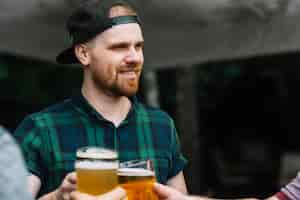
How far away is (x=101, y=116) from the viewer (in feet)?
9.56

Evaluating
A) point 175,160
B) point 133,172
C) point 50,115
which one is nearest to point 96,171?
point 133,172

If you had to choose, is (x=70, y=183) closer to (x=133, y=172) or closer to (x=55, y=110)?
(x=133, y=172)

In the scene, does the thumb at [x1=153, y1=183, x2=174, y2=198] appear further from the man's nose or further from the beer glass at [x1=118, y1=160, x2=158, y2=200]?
the man's nose

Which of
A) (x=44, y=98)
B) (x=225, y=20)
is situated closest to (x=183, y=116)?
(x=44, y=98)

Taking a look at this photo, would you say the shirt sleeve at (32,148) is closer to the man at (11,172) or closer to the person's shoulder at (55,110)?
the person's shoulder at (55,110)

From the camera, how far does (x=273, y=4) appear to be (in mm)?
4586

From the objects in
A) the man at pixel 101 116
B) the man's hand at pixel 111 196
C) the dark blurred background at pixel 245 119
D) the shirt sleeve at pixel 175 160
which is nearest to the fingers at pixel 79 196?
the man's hand at pixel 111 196

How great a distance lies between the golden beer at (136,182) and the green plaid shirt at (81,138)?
0.57 meters

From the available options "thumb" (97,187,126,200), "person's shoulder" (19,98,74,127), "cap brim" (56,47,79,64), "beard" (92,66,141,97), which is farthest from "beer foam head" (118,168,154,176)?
"cap brim" (56,47,79,64)

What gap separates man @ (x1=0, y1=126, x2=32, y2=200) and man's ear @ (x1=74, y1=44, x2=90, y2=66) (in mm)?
1465

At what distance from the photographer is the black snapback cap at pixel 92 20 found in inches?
111

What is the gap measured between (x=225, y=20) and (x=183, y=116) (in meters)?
1.78

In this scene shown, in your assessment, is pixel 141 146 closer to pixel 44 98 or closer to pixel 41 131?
pixel 41 131

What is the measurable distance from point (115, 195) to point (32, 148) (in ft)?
2.55
